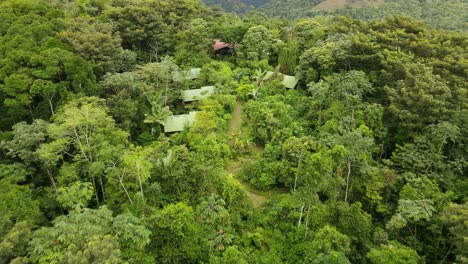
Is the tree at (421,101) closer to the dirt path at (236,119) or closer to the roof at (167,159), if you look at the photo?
the dirt path at (236,119)

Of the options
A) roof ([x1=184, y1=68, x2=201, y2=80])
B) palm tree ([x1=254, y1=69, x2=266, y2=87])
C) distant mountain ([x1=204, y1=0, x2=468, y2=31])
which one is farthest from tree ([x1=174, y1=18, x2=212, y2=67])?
distant mountain ([x1=204, y1=0, x2=468, y2=31])

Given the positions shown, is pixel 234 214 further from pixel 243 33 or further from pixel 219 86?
pixel 243 33

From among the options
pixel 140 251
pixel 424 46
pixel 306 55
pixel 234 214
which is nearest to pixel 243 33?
pixel 306 55

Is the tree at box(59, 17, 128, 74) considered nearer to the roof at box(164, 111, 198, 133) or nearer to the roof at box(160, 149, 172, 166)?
the roof at box(164, 111, 198, 133)

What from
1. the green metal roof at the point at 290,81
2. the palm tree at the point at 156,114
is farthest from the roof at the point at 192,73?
the green metal roof at the point at 290,81

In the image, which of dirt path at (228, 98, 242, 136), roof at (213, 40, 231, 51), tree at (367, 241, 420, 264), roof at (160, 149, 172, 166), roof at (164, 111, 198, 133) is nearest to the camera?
tree at (367, 241, 420, 264)

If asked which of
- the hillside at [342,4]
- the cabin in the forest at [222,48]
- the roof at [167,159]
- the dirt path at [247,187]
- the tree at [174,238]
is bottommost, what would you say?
the dirt path at [247,187]

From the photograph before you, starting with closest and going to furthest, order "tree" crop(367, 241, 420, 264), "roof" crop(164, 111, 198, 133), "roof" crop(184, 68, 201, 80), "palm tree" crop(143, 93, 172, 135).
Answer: "tree" crop(367, 241, 420, 264)
"palm tree" crop(143, 93, 172, 135)
"roof" crop(164, 111, 198, 133)
"roof" crop(184, 68, 201, 80)
